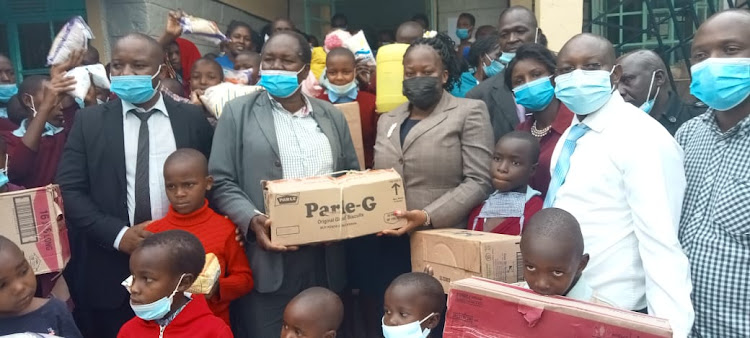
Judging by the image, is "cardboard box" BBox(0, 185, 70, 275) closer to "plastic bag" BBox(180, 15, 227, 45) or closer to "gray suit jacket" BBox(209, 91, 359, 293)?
"gray suit jacket" BBox(209, 91, 359, 293)

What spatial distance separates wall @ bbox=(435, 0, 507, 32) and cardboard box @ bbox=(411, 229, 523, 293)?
7479mm

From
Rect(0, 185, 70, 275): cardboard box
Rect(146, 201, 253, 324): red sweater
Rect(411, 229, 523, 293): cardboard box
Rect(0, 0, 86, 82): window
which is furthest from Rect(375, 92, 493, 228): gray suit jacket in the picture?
Rect(0, 0, 86, 82): window

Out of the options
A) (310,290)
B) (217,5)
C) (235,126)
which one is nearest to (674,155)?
(310,290)

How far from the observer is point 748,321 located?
2.28 meters

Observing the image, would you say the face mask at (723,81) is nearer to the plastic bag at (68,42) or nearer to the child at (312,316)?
the child at (312,316)

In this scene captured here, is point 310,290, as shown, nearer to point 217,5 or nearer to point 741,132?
point 741,132

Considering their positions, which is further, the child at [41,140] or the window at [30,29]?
the window at [30,29]

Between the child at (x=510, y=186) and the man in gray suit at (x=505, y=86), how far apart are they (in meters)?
0.75

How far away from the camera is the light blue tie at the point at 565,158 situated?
8.72 ft

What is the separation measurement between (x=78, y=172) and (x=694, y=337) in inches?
120

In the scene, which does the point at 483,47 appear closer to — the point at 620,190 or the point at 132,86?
the point at 132,86

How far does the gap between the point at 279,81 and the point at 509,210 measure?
143cm

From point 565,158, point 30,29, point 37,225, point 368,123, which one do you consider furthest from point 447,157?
point 30,29

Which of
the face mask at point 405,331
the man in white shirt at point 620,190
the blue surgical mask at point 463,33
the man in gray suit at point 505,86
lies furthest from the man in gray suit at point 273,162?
the blue surgical mask at point 463,33
